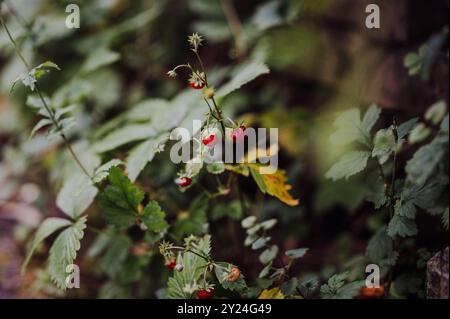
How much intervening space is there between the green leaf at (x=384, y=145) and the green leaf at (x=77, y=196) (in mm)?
842

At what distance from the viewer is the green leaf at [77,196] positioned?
1306 mm

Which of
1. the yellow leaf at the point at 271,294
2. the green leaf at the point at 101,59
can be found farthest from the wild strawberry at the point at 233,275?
the green leaf at the point at 101,59

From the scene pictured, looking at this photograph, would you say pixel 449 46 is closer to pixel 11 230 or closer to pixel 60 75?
pixel 60 75

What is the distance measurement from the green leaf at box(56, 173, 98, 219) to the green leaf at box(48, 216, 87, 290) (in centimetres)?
7

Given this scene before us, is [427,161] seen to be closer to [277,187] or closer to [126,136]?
[277,187]

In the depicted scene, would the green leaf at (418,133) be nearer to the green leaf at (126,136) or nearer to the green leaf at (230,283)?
the green leaf at (230,283)

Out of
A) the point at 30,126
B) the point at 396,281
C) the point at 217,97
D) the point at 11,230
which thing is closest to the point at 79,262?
the point at 11,230

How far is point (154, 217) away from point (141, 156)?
0.21 m

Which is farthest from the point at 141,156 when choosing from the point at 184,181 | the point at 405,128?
the point at 405,128

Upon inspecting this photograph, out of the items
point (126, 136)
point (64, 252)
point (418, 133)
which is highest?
point (126, 136)

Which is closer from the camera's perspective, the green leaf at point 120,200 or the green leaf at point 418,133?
the green leaf at point 418,133

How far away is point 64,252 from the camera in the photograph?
1.19 m

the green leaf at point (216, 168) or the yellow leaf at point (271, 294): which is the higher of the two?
the green leaf at point (216, 168)

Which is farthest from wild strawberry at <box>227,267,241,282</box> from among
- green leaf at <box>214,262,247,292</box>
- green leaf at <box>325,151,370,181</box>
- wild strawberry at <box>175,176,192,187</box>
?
green leaf at <box>325,151,370,181</box>
